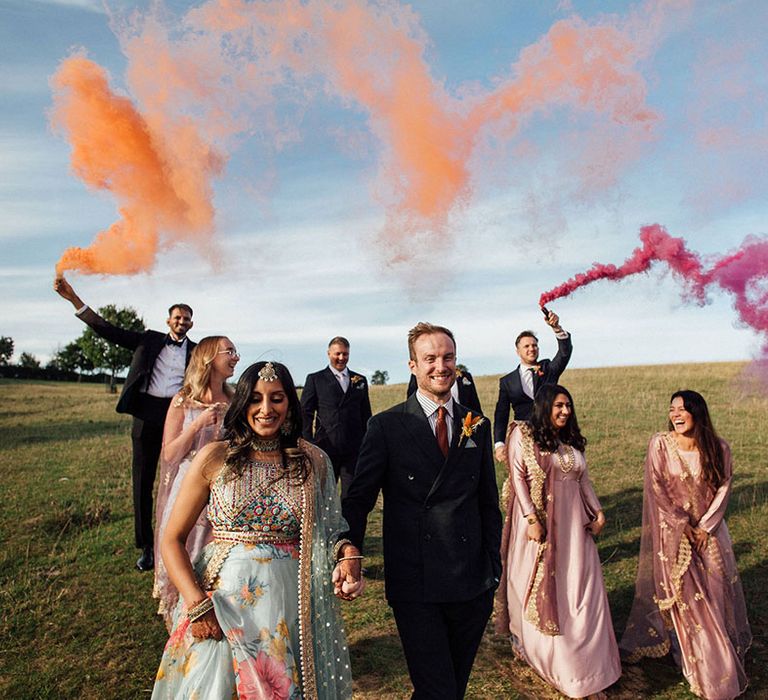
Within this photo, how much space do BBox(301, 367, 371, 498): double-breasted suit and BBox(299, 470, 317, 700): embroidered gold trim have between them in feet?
19.7

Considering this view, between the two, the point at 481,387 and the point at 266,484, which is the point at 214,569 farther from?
the point at 481,387

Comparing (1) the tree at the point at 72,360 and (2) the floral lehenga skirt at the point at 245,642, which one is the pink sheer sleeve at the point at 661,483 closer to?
(2) the floral lehenga skirt at the point at 245,642

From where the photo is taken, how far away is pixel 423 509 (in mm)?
4035

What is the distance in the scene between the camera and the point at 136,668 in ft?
21.1

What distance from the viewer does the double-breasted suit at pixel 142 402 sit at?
8.41 meters

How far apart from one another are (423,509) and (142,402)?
18.0 feet

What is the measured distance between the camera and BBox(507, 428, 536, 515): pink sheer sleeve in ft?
21.3

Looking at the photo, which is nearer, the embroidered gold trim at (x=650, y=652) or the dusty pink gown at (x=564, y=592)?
the dusty pink gown at (x=564, y=592)

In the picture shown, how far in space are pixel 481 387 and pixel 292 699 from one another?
3560 cm

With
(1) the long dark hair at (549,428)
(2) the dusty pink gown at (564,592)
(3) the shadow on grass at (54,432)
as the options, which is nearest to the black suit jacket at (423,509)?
(2) the dusty pink gown at (564,592)

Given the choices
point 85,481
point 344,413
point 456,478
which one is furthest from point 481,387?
point 456,478

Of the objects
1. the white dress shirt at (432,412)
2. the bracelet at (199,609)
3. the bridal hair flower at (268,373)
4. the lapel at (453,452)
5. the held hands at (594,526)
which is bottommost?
the held hands at (594,526)

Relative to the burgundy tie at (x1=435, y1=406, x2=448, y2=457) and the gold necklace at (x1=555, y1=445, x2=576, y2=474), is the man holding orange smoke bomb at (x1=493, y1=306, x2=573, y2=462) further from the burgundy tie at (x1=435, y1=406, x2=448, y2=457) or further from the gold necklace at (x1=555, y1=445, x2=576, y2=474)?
the burgundy tie at (x1=435, y1=406, x2=448, y2=457)

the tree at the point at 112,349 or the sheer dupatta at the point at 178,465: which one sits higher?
the tree at the point at 112,349
